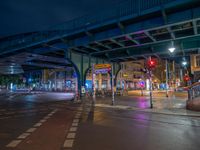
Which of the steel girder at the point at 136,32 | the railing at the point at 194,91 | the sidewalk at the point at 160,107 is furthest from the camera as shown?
the railing at the point at 194,91

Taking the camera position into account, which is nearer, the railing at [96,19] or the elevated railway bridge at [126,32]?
the elevated railway bridge at [126,32]

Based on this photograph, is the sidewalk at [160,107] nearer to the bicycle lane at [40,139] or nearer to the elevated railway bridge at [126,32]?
the elevated railway bridge at [126,32]

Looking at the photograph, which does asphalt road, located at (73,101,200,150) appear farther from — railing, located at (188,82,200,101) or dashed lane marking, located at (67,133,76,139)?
railing, located at (188,82,200,101)

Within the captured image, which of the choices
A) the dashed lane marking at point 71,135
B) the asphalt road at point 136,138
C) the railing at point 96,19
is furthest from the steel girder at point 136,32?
the dashed lane marking at point 71,135

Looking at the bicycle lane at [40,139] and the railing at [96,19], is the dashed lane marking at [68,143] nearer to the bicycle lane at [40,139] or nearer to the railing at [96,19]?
the bicycle lane at [40,139]

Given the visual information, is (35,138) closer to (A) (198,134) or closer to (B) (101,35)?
(A) (198,134)

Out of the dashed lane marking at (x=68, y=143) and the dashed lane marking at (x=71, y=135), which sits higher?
the dashed lane marking at (x=68, y=143)

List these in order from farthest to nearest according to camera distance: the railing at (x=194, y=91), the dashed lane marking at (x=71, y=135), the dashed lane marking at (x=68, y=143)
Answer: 1. the railing at (x=194, y=91)
2. the dashed lane marking at (x=71, y=135)
3. the dashed lane marking at (x=68, y=143)

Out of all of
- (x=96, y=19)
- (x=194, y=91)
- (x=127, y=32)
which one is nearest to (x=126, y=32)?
(x=127, y=32)

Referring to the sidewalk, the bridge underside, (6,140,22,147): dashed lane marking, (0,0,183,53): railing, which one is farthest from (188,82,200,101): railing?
(6,140,22,147): dashed lane marking

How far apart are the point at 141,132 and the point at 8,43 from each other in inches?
975

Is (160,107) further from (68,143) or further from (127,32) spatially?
(68,143)

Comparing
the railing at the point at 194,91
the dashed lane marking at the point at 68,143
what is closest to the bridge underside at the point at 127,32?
the railing at the point at 194,91

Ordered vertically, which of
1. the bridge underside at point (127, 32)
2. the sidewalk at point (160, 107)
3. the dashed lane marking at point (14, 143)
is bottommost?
the sidewalk at point (160, 107)
